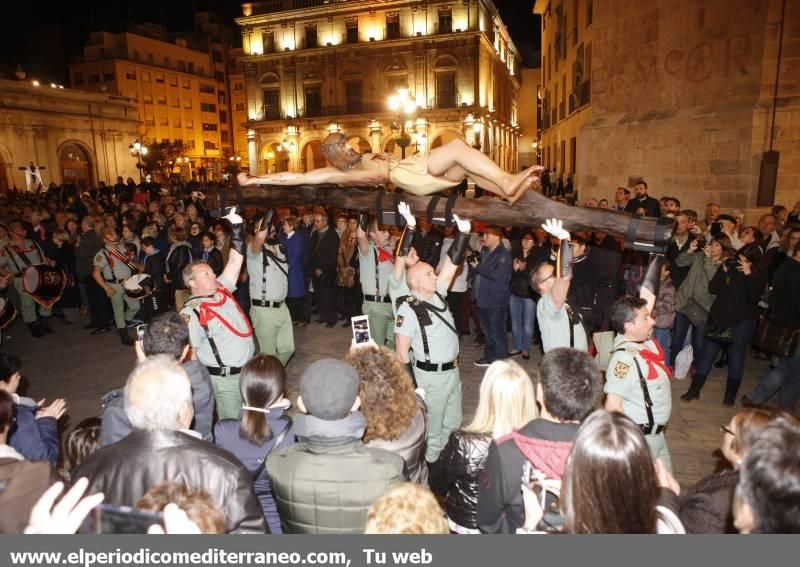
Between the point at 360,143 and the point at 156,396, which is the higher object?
the point at 360,143

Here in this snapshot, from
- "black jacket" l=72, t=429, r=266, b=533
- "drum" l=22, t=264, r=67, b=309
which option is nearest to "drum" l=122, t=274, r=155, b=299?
"drum" l=22, t=264, r=67, b=309

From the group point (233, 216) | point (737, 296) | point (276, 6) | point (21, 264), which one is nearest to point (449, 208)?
point (233, 216)

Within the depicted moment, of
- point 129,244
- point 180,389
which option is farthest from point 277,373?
point 129,244

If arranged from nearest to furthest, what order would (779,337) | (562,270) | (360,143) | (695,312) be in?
(562,270)
(779,337)
(695,312)
(360,143)

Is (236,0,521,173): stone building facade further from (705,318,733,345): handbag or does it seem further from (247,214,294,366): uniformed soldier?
(705,318,733,345): handbag

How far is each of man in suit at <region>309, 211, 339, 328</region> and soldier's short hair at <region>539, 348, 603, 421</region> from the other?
6751mm

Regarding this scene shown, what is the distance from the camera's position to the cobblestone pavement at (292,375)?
191 inches

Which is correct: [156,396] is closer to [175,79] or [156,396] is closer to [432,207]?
[432,207]

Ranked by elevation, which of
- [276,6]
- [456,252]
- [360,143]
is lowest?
[456,252]

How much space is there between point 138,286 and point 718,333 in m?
7.64

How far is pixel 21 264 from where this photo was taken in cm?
903

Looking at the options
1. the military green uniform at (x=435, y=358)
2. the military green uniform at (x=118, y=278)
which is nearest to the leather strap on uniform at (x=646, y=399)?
the military green uniform at (x=435, y=358)

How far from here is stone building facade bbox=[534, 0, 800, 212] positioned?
373 inches

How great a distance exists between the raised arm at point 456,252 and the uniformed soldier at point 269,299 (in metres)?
2.57
